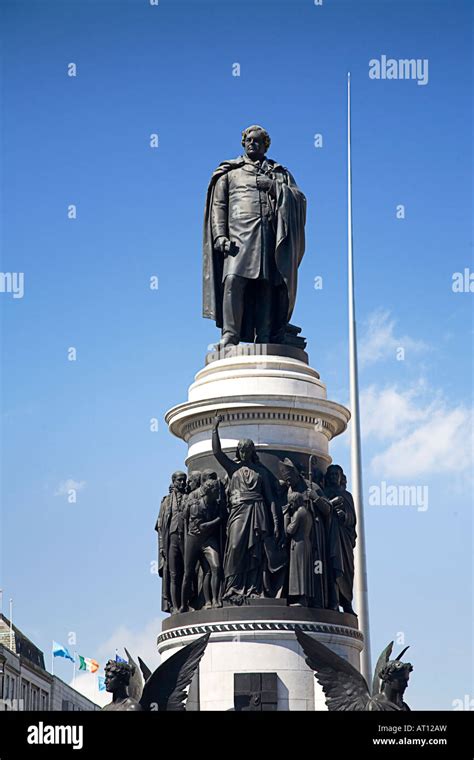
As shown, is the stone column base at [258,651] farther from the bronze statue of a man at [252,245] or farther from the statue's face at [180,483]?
the bronze statue of a man at [252,245]

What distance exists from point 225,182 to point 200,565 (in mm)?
7759

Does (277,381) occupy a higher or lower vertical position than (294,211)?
lower

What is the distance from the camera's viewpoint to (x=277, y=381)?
27.7m

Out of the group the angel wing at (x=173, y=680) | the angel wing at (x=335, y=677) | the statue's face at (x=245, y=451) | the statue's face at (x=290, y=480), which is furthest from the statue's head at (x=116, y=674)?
the statue's face at (x=290, y=480)

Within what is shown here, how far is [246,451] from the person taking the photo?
87.9ft

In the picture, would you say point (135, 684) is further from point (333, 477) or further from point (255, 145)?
point (255, 145)

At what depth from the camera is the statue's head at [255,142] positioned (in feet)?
97.7

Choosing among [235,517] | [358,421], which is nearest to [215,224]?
[235,517]
